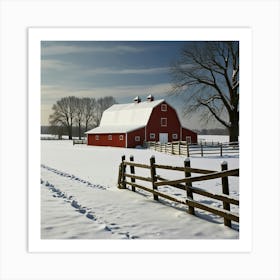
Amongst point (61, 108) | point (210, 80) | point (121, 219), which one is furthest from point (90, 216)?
point (210, 80)

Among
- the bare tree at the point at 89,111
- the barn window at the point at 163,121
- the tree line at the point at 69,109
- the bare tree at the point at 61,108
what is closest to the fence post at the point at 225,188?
the tree line at the point at 69,109

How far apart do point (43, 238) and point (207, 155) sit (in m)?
13.6

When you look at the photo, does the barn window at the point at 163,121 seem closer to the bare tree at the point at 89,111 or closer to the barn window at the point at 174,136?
the barn window at the point at 174,136

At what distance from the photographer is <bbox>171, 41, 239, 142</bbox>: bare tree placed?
6516mm

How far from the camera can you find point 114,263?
5.50m

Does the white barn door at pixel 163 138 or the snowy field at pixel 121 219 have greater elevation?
the white barn door at pixel 163 138

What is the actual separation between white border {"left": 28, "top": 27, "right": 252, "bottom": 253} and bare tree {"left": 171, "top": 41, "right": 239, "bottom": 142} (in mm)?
380

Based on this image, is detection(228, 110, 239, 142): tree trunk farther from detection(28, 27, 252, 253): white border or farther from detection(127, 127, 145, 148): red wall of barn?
detection(127, 127, 145, 148): red wall of barn

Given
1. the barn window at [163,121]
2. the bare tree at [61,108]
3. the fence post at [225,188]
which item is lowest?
the fence post at [225,188]

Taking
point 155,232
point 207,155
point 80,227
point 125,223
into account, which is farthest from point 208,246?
point 207,155
